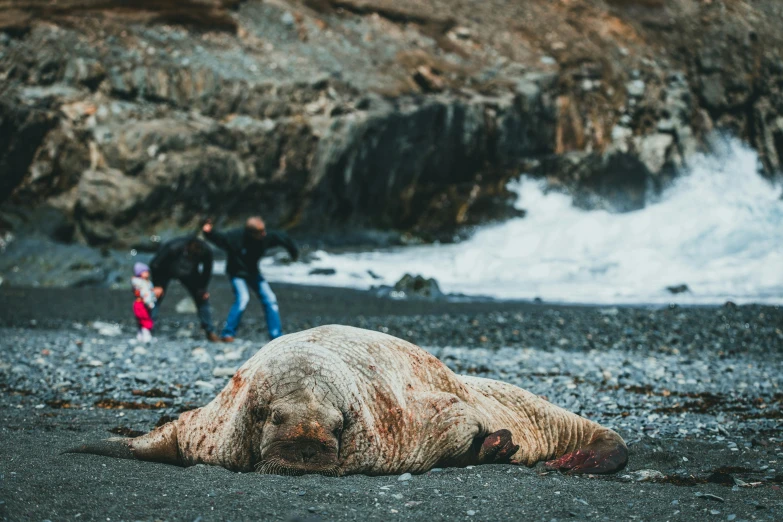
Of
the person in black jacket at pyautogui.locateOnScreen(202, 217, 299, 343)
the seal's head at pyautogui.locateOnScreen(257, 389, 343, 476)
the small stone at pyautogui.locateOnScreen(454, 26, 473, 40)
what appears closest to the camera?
the seal's head at pyautogui.locateOnScreen(257, 389, 343, 476)

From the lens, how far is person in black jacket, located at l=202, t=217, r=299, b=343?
11141 millimetres

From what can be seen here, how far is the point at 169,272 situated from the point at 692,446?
7980mm

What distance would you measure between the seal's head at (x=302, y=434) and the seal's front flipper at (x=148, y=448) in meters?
0.91

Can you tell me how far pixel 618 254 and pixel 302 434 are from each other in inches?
997

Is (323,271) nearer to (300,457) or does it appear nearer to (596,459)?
(596,459)

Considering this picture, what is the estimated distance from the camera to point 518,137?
3662 centimetres

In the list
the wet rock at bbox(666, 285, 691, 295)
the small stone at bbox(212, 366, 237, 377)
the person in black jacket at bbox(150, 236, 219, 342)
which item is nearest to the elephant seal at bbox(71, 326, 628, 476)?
the small stone at bbox(212, 366, 237, 377)

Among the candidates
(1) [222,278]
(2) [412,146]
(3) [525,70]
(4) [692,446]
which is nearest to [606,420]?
(4) [692,446]

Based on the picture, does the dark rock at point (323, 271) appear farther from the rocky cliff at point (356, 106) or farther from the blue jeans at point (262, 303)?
the blue jeans at point (262, 303)

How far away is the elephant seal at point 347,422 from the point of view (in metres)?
4.40

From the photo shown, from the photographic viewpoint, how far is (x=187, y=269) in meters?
11.8

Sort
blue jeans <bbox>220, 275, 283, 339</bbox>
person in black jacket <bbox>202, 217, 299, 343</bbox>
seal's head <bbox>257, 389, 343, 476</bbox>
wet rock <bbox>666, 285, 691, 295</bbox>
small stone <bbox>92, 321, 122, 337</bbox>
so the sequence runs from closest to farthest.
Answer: seal's head <bbox>257, 389, 343, 476</bbox>
person in black jacket <bbox>202, 217, 299, 343</bbox>
blue jeans <bbox>220, 275, 283, 339</bbox>
small stone <bbox>92, 321, 122, 337</bbox>
wet rock <bbox>666, 285, 691, 295</bbox>

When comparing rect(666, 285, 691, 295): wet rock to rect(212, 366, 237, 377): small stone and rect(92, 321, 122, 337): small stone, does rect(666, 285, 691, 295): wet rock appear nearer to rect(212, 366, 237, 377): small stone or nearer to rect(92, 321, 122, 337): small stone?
rect(92, 321, 122, 337): small stone

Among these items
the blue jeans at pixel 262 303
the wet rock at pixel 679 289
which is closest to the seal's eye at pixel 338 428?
the blue jeans at pixel 262 303
